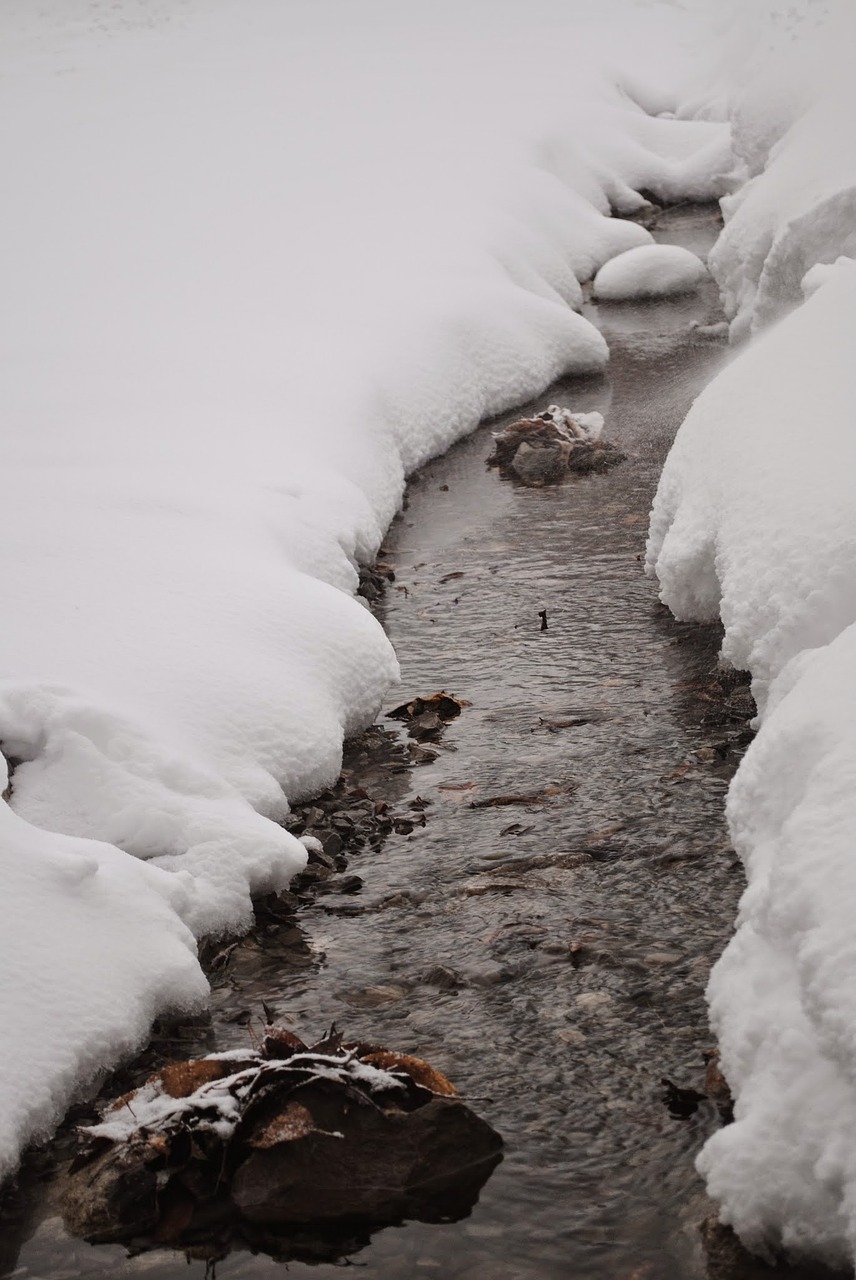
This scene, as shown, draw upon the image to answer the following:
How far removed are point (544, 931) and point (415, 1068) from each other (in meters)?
0.88

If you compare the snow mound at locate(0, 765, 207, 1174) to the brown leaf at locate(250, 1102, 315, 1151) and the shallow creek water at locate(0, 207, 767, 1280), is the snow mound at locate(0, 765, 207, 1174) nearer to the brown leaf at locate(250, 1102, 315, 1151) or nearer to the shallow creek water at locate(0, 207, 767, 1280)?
the shallow creek water at locate(0, 207, 767, 1280)

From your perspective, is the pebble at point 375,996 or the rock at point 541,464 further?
the rock at point 541,464

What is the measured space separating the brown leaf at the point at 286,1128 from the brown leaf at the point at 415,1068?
26cm

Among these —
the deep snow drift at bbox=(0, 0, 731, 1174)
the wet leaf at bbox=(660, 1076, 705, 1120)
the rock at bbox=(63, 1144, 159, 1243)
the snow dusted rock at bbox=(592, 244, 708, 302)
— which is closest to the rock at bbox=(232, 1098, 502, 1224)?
the rock at bbox=(63, 1144, 159, 1243)

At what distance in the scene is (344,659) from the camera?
6.16 metres

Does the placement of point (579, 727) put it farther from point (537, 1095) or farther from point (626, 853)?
point (537, 1095)

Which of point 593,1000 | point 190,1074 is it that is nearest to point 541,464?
point 593,1000

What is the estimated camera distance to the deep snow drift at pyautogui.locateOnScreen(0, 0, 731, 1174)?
14.9 ft

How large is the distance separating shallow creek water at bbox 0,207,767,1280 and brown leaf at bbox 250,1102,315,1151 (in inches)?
11.3

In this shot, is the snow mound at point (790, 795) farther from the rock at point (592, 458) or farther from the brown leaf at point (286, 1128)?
the rock at point (592, 458)

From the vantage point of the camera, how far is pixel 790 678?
182 inches

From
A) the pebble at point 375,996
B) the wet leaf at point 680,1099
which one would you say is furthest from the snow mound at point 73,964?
the wet leaf at point 680,1099

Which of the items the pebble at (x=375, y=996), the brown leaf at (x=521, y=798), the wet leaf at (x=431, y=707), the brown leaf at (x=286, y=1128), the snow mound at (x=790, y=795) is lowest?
the wet leaf at (x=431, y=707)

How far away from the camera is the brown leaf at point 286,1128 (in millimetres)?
3396
